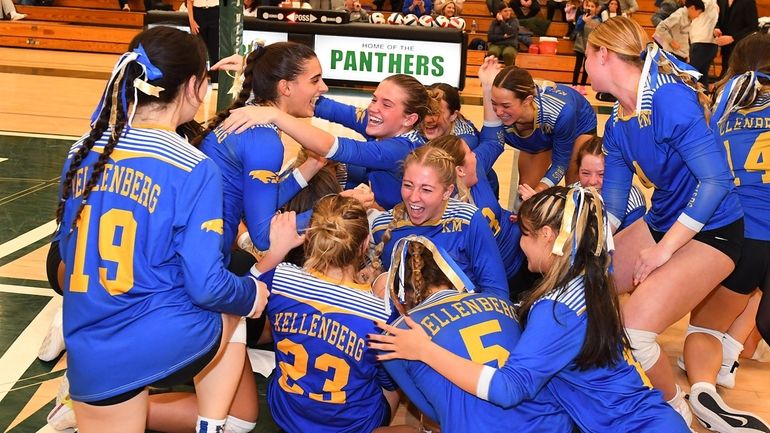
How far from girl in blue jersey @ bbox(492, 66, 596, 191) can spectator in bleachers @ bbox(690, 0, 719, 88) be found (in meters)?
7.74

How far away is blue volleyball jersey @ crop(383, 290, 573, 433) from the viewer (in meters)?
2.65

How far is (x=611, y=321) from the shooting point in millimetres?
2588

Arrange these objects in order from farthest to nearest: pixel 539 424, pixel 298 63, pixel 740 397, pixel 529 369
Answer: pixel 740 397 < pixel 298 63 < pixel 539 424 < pixel 529 369

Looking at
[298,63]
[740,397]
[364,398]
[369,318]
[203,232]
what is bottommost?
[740,397]

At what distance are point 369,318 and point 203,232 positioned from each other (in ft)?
3.01

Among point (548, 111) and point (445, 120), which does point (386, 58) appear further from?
point (445, 120)

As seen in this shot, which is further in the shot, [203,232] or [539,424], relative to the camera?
[539,424]

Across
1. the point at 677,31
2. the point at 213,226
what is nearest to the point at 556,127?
the point at 213,226

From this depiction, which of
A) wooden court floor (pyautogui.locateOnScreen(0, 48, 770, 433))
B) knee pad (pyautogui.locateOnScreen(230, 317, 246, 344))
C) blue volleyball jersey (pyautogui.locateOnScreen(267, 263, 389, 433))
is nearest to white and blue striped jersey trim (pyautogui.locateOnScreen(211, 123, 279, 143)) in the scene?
wooden court floor (pyautogui.locateOnScreen(0, 48, 770, 433))

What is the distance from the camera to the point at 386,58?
40.5 feet

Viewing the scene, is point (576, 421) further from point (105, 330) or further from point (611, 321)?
point (105, 330)

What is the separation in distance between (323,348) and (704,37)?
11.4 meters

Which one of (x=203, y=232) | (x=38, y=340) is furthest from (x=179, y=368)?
(x=38, y=340)

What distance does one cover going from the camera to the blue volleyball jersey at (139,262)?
87.4 inches
